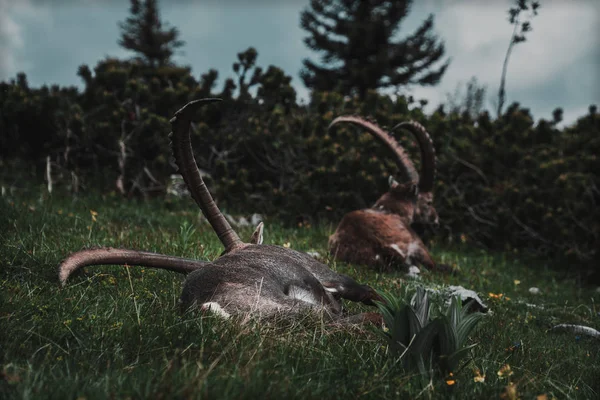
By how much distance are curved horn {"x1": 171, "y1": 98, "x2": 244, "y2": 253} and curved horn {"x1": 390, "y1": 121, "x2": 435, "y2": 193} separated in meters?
3.42

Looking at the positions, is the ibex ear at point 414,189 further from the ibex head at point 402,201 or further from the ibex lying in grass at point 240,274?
the ibex lying in grass at point 240,274

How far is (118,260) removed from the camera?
3.61 meters

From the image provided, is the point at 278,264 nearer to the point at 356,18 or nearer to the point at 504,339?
the point at 504,339

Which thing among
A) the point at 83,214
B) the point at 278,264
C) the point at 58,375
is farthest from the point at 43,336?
the point at 83,214

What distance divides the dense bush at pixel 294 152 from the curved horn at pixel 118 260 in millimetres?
5610

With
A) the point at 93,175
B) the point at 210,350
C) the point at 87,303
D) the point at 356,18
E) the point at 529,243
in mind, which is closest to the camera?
the point at 210,350

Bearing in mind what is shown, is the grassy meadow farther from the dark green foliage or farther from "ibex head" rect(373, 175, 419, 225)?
"ibex head" rect(373, 175, 419, 225)

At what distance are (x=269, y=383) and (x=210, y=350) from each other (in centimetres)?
45

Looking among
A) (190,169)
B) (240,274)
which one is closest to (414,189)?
(190,169)

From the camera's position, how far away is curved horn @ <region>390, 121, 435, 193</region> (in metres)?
6.73

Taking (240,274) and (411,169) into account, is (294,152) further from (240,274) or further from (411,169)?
(240,274)

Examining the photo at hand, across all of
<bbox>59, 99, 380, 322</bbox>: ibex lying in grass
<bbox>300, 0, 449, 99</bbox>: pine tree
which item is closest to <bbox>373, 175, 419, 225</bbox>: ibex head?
<bbox>59, 99, 380, 322</bbox>: ibex lying in grass

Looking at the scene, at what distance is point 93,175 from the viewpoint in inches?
414

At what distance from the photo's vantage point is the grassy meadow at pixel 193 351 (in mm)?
2100
